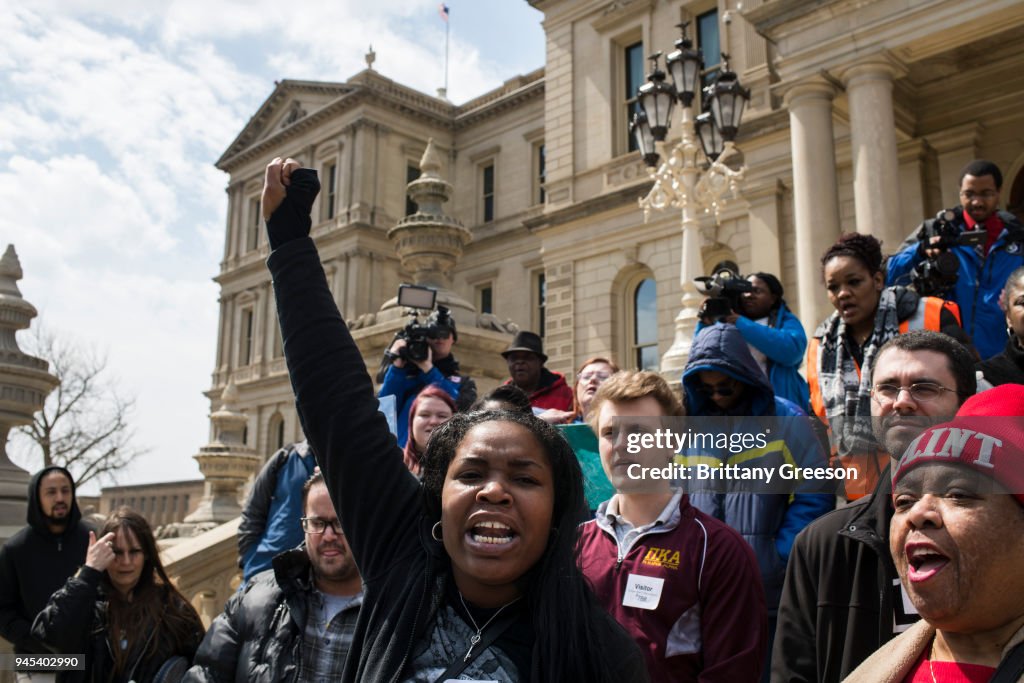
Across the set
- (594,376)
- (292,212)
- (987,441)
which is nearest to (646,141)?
(594,376)

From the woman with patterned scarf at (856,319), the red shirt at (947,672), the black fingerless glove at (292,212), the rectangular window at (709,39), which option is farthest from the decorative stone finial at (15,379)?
the rectangular window at (709,39)

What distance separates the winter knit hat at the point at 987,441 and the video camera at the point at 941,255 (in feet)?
11.6

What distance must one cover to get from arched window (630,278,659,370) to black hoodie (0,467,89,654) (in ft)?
54.7

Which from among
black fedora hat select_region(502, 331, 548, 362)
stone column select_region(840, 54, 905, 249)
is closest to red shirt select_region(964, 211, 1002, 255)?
black fedora hat select_region(502, 331, 548, 362)

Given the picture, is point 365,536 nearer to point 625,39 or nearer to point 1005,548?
point 1005,548

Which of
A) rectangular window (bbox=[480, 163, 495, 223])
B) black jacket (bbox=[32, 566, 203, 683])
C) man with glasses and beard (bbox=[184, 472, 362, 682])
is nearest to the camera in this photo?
man with glasses and beard (bbox=[184, 472, 362, 682])

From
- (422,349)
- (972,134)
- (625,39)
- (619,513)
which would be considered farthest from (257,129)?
(619,513)

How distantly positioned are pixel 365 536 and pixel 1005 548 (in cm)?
132

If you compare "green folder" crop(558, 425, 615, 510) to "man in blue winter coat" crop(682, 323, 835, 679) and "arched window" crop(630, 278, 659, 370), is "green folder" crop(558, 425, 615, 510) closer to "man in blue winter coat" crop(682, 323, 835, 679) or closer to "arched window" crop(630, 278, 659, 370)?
"man in blue winter coat" crop(682, 323, 835, 679)

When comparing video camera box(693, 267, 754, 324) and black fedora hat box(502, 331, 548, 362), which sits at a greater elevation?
video camera box(693, 267, 754, 324)

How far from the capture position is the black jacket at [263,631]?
3.40 metres

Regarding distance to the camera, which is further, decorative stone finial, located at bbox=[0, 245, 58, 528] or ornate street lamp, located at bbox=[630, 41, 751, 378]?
ornate street lamp, located at bbox=[630, 41, 751, 378]

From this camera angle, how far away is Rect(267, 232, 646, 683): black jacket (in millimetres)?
1921

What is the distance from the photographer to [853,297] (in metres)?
4.25
